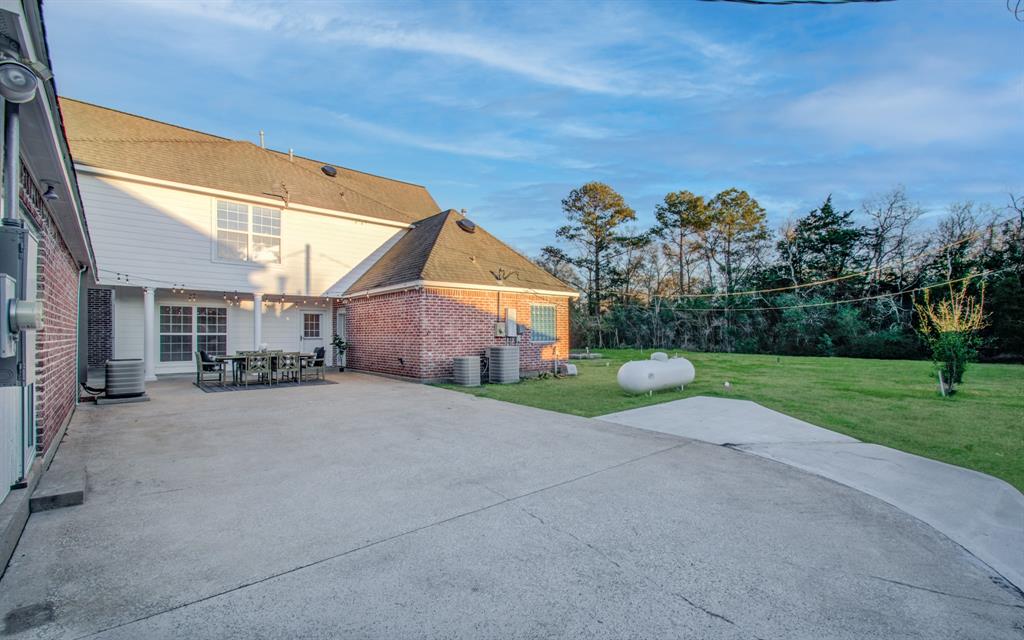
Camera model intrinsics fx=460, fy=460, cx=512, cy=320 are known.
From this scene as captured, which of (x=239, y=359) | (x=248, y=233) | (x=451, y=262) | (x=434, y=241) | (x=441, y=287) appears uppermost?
(x=248, y=233)

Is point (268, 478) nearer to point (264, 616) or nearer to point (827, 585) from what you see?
point (264, 616)

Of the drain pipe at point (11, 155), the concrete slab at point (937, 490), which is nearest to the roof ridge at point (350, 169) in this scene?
the drain pipe at point (11, 155)

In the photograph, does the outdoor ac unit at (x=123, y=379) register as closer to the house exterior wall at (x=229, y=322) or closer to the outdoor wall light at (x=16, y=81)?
the house exterior wall at (x=229, y=322)

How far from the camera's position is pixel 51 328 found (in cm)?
534

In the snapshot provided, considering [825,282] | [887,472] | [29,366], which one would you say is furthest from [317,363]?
[825,282]

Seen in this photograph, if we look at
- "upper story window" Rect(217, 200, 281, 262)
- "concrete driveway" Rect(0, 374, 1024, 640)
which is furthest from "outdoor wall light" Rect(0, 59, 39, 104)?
"upper story window" Rect(217, 200, 281, 262)

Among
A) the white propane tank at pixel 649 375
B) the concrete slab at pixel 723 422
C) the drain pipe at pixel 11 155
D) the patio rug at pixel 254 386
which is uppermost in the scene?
the drain pipe at pixel 11 155

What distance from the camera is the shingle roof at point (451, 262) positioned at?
13.4 m

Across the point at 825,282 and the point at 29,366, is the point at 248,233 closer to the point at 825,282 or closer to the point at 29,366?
the point at 29,366

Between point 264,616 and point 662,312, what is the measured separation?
30.5 m

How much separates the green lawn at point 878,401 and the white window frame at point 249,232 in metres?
8.37

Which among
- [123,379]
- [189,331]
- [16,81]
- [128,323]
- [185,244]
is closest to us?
[16,81]

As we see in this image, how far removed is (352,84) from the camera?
1425 cm

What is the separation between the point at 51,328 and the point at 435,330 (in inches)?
319
